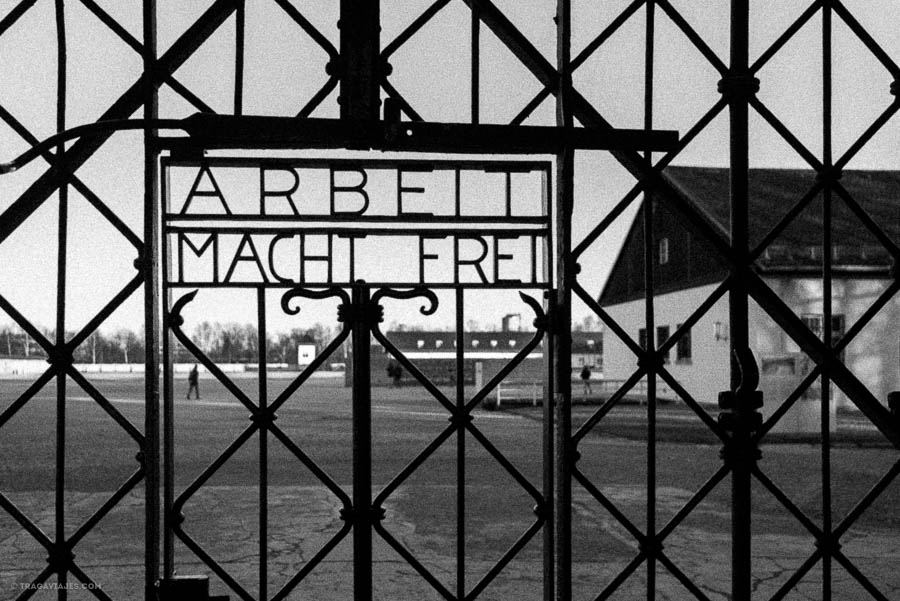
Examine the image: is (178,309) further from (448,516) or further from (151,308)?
(448,516)

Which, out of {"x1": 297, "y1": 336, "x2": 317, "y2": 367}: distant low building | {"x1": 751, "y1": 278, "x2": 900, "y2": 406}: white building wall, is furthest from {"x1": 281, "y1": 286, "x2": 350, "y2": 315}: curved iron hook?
{"x1": 297, "y1": 336, "x2": 317, "y2": 367}: distant low building

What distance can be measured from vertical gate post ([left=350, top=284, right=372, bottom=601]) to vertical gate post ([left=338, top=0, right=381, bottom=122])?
0.68 meters

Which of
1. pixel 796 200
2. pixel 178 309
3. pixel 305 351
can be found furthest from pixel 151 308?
pixel 305 351

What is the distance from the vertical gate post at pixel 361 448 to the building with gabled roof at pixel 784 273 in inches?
759

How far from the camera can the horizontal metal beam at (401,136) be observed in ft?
8.48

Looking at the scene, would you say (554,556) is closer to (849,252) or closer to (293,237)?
(293,237)

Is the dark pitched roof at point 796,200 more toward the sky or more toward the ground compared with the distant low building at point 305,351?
more toward the sky

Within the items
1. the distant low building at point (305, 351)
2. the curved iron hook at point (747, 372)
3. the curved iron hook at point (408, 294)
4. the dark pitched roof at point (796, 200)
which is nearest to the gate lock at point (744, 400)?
the curved iron hook at point (747, 372)

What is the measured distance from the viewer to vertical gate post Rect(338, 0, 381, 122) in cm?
273

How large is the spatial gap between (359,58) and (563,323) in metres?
1.19

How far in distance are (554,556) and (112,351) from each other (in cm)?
11696

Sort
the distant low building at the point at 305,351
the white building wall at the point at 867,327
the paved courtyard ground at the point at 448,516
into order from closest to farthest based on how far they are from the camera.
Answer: the paved courtyard ground at the point at 448,516 < the white building wall at the point at 867,327 < the distant low building at the point at 305,351

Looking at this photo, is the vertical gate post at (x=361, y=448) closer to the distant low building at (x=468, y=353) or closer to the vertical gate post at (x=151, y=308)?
the vertical gate post at (x=151, y=308)

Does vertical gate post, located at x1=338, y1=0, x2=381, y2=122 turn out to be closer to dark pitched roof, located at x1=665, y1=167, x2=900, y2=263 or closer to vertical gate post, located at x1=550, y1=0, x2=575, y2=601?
vertical gate post, located at x1=550, y1=0, x2=575, y2=601
